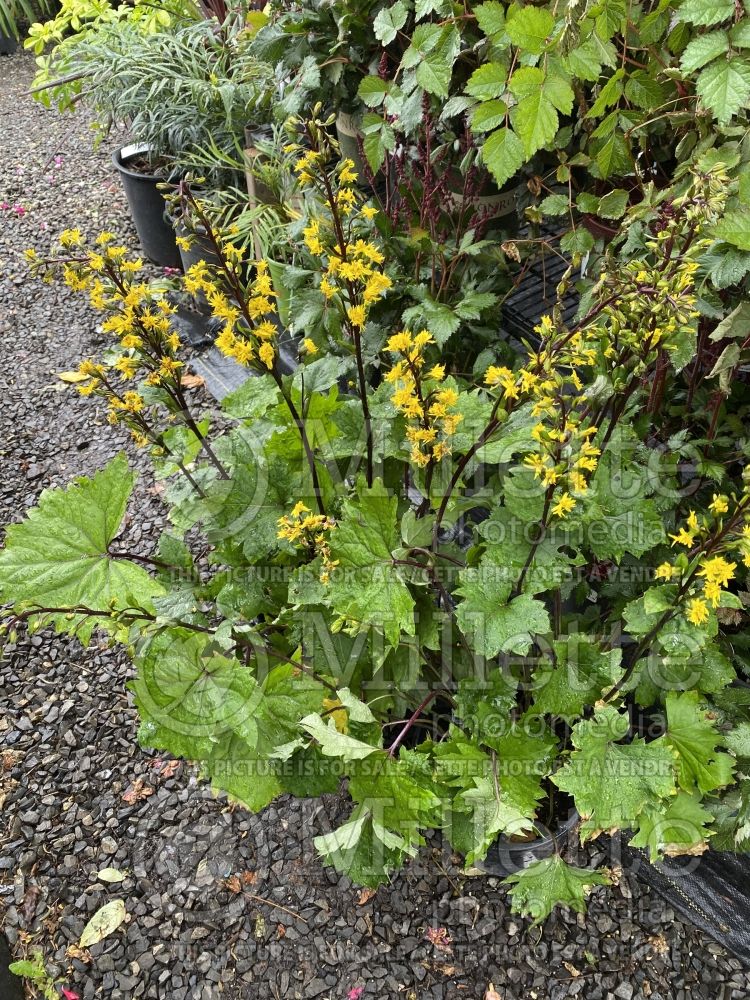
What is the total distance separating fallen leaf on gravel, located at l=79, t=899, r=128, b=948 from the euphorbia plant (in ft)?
2.09

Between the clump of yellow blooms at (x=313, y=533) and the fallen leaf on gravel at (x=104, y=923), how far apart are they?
98 centimetres

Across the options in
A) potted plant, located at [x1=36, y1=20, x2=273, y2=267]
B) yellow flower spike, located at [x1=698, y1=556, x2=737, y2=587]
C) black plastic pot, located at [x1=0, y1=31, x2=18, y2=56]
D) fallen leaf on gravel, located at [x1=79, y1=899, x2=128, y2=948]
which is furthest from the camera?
black plastic pot, located at [x1=0, y1=31, x2=18, y2=56]

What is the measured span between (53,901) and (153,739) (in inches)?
31.4

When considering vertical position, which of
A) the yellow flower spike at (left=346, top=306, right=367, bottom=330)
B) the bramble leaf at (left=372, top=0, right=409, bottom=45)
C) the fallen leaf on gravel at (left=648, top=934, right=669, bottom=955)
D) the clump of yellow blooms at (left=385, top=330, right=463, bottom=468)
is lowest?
the fallen leaf on gravel at (left=648, top=934, right=669, bottom=955)

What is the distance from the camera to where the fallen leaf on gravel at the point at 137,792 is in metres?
1.71

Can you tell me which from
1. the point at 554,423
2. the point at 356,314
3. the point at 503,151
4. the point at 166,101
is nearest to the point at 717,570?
the point at 554,423

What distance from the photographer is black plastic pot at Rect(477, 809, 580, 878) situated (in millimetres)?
1380

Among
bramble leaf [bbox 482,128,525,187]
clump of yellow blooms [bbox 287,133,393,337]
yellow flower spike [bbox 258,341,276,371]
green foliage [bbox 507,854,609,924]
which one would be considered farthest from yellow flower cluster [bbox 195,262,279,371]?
green foliage [bbox 507,854,609,924]

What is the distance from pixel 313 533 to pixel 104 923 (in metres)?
1.02

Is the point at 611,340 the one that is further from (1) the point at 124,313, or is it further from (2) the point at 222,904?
(2) the point at 222,904

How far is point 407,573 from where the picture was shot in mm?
1104

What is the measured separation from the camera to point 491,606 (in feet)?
3.60

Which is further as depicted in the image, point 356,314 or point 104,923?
point 104,923

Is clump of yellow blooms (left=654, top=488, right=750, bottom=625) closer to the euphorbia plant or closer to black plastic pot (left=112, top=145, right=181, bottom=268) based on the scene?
the euphorbia plant
